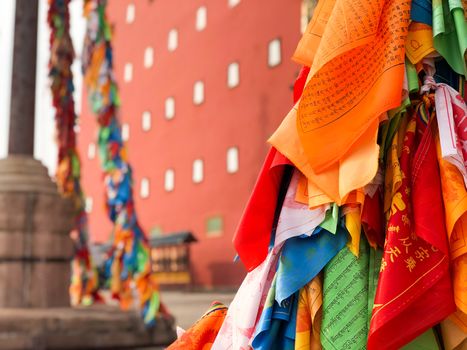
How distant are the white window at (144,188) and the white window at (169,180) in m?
1.08

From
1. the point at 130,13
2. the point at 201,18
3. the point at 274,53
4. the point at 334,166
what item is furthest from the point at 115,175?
the point at 130,13

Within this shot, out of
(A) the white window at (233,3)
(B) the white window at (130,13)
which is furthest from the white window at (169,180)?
(B) the white window at (130,13)

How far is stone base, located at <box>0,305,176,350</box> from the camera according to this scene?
179 inches

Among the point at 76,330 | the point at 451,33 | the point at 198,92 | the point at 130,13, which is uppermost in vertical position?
the point at 130,13

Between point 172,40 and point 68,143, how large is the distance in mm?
12644

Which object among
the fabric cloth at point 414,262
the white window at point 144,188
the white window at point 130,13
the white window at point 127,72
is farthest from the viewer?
the white window at point 130,13

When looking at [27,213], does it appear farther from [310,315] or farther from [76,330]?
[310,315]

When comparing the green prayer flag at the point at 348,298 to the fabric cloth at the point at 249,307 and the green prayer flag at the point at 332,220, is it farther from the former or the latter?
the fabric cloth at the point at 249,307

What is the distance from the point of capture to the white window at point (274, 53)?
47.1ft

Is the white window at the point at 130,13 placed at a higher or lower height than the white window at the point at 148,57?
higher

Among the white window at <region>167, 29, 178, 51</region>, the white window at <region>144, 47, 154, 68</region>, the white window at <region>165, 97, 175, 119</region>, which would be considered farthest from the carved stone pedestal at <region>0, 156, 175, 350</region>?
the white window at <region>144, 47, 154, 68</region>

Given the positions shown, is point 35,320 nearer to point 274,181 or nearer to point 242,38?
point 274,181

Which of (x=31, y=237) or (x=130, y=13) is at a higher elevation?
(x=130, y=13)

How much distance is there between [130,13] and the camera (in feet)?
69.2
